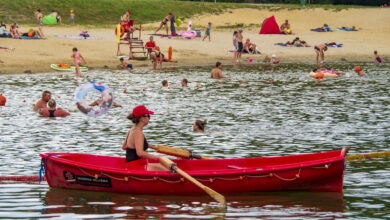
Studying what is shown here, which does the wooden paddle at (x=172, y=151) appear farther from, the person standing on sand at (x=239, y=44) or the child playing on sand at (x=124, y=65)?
the person standing on sand at (x=239, y=44)

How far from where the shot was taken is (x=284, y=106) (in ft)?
109

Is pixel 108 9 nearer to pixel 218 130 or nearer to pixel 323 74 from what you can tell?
pixel 323 74

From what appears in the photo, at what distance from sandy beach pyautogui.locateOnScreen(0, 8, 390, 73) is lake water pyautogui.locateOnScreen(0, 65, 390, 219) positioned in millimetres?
2891

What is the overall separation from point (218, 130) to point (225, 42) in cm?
3299

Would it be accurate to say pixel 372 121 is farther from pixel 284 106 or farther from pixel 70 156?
pixel 70 156

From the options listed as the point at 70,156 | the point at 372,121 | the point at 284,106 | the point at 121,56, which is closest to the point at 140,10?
the point at 121,56

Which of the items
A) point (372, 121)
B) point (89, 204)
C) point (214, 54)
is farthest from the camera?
point (214, 54)

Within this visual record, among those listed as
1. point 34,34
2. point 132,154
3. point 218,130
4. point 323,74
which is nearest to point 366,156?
point 132,154

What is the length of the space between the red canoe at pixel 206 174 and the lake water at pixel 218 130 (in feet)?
0.80

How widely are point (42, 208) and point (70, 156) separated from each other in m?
1.75

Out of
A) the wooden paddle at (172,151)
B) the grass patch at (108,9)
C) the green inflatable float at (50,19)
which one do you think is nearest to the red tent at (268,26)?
the grass patch at (108,9)

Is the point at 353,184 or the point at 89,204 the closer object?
the point at 89,204

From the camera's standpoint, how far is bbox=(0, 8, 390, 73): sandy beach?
47.8 m

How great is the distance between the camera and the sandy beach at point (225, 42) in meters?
47.8
